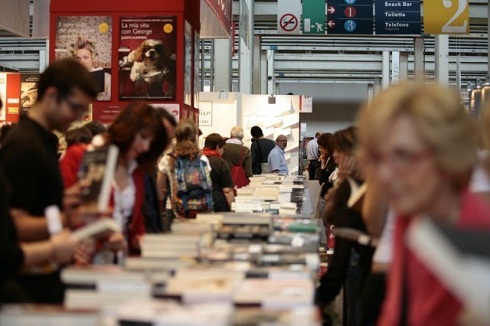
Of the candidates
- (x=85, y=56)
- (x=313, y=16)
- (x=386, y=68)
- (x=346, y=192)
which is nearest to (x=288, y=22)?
(x=313, y=16)

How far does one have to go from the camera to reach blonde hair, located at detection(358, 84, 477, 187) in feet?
6.29

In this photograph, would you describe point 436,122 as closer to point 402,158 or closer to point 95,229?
point 402,158

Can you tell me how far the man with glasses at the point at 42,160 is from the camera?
3.19m

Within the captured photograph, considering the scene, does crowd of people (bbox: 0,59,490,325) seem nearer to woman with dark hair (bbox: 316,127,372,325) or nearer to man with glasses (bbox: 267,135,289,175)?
woman with dark hair (bbox: 316,127,372,325)

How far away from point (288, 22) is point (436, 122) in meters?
19.0

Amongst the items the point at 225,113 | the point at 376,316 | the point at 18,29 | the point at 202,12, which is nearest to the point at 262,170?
the point at 225,113

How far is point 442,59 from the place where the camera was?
22.2 meters

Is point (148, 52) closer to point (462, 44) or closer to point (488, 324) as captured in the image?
point (488, 324)

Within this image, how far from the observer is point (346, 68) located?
33.0 m

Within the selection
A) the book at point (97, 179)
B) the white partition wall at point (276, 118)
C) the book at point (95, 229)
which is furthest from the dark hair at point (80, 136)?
the white partition wall at point (276, 118)

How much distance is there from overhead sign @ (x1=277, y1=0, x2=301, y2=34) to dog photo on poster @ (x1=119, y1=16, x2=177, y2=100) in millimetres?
12652

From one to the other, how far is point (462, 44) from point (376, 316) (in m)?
28.1

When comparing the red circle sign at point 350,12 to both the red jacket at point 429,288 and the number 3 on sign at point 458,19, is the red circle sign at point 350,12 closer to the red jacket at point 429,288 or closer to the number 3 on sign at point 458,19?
the number 3 on sign at point 458,19

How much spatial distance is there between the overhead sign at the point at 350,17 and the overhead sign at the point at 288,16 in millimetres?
859
